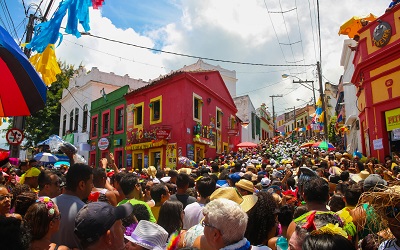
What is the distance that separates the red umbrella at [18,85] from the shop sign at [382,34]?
12.6 metres

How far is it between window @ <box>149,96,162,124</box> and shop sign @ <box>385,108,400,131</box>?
1229 centimetres

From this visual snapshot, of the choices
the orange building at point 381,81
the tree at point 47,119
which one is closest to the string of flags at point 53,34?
the orange building at point 381,81

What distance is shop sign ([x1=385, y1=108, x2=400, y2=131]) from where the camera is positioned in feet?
38.2

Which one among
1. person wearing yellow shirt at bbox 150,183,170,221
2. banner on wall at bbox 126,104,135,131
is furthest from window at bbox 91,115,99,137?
person wearing yellow shirt at bbox 150,183,170,221

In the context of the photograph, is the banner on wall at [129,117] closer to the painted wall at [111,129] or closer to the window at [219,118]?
the painted wall at [111,129]

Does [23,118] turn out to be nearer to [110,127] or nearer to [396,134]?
[110,127]

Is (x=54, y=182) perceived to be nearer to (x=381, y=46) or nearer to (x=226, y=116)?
(x=381, y=46)

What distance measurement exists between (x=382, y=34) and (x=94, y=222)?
13396 millimetres

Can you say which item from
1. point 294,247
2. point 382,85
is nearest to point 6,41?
point 294,247

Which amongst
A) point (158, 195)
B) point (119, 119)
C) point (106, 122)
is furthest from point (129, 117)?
point (158, 195)

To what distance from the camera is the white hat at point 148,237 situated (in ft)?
8.07

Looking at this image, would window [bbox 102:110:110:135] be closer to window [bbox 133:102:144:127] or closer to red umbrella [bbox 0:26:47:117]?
window [bbox 133:102:144:127]

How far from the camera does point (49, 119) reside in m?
33.0

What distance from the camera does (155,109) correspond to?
2033cm
